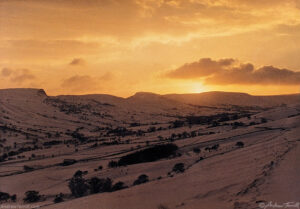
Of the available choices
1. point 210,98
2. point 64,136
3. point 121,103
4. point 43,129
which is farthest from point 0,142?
point 210,98

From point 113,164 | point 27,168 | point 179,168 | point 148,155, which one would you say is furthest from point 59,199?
point 27,168

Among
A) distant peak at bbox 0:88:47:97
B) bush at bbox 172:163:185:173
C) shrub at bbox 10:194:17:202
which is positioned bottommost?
shrub at bbox 10:194:17:202

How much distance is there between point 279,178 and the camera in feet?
37.7

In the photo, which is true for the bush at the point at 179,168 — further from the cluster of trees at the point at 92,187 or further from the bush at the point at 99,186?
the bush at the point at 99,186

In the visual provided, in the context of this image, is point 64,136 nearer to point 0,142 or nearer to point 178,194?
point 0,142

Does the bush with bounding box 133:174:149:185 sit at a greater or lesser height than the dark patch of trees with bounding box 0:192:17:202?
greater

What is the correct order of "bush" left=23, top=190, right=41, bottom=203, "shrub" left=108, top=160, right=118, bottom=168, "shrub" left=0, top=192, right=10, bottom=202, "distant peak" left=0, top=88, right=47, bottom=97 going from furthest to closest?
"distant peak" left=0, top=88, right=47, bottom=97 < "shrub" left=108, top=160, right=118, bottom=168 < "shrub" left=0, top=192, right=10, bottom=202 < "bush" left=23, top=190, right=41, bottom=203

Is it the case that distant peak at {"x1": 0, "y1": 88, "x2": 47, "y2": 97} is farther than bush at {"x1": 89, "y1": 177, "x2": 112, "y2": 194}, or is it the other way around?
distant peak at {"x1": 0, "y1": 88, "x2": 47, "y2": 97}

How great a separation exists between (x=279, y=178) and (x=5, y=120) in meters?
48.0

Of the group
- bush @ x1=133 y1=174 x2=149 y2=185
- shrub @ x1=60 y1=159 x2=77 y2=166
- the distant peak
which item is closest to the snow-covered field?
shrub @ x1=60 y1=159 x2=77 y2=166

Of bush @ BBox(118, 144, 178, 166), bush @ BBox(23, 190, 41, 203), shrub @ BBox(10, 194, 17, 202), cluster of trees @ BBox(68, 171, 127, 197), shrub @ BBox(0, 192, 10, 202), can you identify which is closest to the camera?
cluster of trees @ BBox(68, 171, 127, 197)

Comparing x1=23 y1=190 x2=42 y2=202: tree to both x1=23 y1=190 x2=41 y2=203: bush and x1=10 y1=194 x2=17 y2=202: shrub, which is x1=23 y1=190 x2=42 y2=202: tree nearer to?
x1=23 y1=190 x2=41 y2=203: bush

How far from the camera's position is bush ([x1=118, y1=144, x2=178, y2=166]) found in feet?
73.2

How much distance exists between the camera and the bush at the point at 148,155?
878 inches
